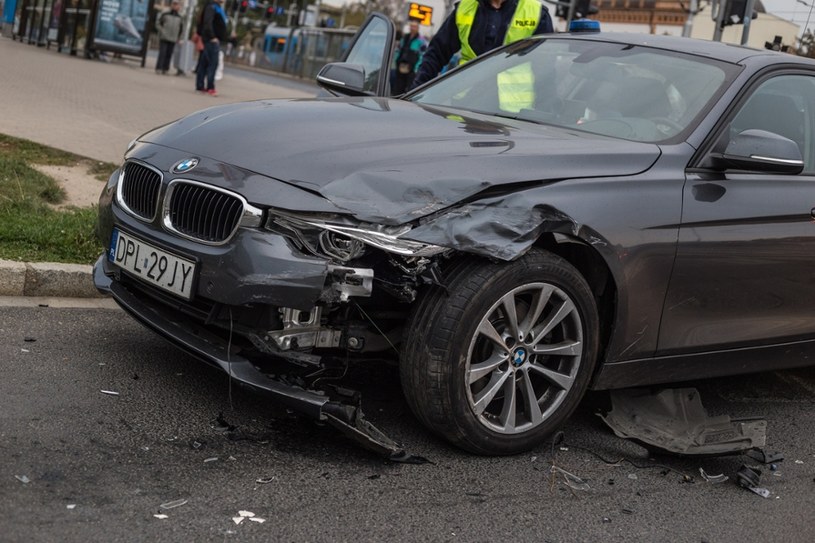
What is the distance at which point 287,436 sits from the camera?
406 cm

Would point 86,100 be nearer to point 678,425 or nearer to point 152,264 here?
point 152,264

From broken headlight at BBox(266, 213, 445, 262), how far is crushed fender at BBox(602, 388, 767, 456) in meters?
1.37

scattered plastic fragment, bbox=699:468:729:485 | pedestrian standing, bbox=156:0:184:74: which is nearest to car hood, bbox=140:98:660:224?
scattered plastic fragment, bbox=699:468:729:485

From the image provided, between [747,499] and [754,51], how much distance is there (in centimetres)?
219

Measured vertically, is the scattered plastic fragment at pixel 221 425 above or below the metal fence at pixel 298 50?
below

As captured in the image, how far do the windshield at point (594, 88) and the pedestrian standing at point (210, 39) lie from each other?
15.9m

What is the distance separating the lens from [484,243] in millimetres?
3805

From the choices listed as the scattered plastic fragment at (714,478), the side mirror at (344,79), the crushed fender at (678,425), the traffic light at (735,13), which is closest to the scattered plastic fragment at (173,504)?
the crushed fender at (678,425)

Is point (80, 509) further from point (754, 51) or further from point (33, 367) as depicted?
point (754, 51)

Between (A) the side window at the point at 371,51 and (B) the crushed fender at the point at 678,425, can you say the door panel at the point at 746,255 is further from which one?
(A) the side window at the point at 371,51

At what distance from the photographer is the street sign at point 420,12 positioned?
88.4 ft

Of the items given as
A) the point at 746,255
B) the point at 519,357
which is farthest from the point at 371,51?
the point at 519,357

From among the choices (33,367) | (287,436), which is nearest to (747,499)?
(287,436)

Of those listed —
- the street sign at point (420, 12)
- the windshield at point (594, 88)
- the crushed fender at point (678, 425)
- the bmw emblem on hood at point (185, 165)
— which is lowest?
the crushed fender at point (678, 425)
